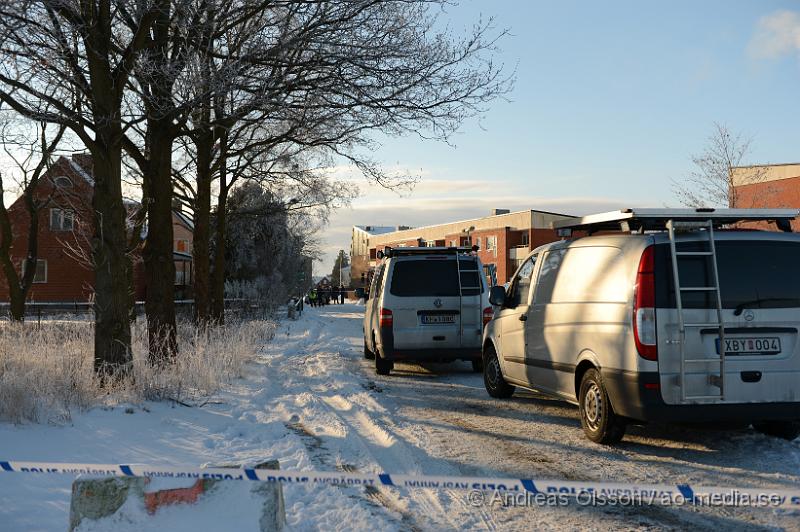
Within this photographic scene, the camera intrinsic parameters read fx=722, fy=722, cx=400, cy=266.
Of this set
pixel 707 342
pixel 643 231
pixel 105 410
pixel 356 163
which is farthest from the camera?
pixel 356 163

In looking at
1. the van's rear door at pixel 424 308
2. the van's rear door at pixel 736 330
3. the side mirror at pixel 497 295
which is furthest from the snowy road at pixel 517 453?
the van's rear door at pixel 424 308

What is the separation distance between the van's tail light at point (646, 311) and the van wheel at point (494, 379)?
11.9 ft

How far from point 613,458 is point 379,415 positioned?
3.07 m

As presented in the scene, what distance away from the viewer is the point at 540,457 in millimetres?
6410

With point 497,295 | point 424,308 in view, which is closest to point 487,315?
point 424,308

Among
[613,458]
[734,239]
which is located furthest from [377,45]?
[613,458]

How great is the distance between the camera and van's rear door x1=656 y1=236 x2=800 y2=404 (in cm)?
614

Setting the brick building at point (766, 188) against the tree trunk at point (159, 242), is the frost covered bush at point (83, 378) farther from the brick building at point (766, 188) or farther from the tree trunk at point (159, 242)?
the brick building at point (766, 188)

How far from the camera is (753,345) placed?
6.18 meters

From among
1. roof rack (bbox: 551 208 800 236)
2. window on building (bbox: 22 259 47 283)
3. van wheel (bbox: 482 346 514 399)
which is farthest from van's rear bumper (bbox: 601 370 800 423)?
window on building (bbox: 22 259 47 283)

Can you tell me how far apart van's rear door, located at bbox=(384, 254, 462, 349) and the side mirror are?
3.01 m

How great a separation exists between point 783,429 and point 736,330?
1.56m

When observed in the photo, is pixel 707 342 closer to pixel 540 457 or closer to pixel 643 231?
pixel 643 231

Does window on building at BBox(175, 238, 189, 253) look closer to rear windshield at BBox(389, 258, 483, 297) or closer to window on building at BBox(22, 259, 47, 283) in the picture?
window on building at BBox(22, 259, 47, 283)
